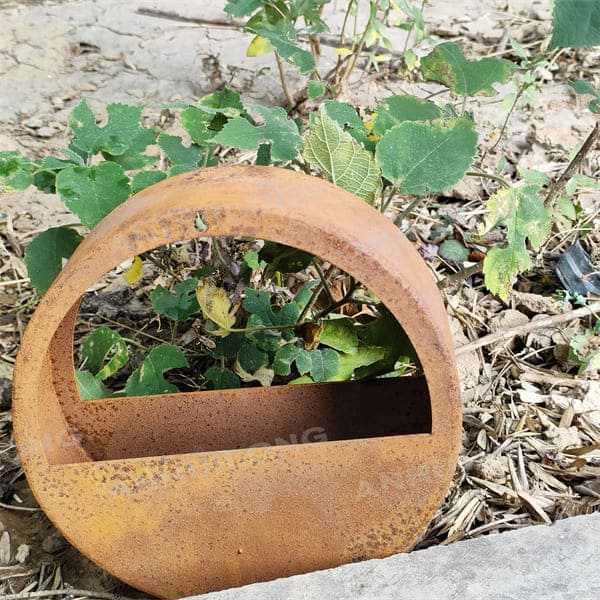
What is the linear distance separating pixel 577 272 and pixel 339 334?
1036 mm

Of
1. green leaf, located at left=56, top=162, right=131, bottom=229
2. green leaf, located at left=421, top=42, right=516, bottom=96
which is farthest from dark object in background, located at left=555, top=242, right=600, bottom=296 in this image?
green leaf, located at left=56, top=162, right=131, bottom=229

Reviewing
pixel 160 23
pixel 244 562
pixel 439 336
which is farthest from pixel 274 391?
pixel 160 23

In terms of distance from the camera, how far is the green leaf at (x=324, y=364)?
174 centimetres

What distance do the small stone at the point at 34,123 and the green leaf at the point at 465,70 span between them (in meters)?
2.17

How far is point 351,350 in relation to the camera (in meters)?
1.78

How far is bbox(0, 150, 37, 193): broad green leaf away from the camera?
5.56 ft

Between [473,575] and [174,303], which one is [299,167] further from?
[473,575]

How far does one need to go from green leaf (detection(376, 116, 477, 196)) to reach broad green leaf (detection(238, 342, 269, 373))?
1.97ft

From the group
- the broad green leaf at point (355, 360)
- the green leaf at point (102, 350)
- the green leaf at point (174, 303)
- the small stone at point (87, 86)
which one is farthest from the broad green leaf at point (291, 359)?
the small stone at point (87, 86)

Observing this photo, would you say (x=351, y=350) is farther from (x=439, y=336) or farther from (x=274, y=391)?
(x=439, y=336)

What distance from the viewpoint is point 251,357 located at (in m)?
1.89

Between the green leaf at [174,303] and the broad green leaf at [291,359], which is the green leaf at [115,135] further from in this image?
the broad green leaf at [291,359]

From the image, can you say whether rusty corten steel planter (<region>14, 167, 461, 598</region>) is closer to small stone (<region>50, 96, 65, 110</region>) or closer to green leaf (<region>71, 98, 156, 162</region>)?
green leaf (<region>71, 98, 156, 162</region>)

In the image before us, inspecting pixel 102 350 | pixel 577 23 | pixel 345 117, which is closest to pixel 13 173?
pixel 102 350
